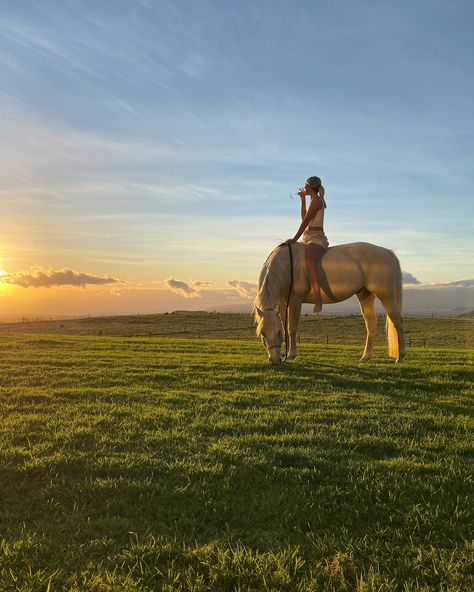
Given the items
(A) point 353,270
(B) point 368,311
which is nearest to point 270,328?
(A) point 353,270

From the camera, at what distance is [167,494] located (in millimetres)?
4359

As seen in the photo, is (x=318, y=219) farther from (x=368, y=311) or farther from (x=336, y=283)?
(x=368, y=311)

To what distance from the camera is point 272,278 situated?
11812 mm

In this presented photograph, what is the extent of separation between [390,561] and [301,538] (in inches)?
26.2

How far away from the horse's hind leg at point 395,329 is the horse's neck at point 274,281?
110 inches

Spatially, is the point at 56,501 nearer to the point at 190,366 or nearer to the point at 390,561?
the point at 390,561

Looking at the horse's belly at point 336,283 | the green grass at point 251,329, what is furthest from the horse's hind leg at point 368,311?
the green grass at point 251,329

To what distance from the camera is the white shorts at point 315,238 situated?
40.7 feet

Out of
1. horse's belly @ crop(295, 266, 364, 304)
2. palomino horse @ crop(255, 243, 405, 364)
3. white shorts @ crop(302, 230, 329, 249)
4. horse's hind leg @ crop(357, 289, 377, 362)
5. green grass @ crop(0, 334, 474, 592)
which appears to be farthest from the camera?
horse's hind leg @ crop(357, 289, 377, 362)

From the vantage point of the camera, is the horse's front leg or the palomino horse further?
the horse's front leg

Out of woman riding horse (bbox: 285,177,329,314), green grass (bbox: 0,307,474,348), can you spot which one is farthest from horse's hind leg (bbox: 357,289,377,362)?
green grass (bbox: 0,307,474,348)

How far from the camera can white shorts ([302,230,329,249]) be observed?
12.4 m

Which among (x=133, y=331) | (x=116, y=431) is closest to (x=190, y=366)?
(x=116, y=431)

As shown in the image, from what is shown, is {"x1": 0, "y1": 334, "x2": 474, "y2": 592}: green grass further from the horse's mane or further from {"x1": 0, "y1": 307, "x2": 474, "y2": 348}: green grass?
{"x1": 0, "y1": 307, "x2": 474, "y2": 348}: green grass
